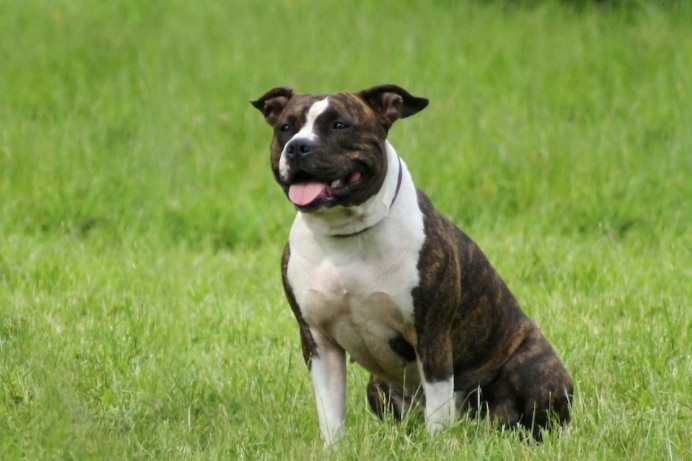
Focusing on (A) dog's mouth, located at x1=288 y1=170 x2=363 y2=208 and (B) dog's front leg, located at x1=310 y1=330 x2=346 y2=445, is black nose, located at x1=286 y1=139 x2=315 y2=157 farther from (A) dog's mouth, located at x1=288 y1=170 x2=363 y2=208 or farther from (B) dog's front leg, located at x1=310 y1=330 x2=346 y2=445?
(B) dog's front leg, located at x1=310 y1=330 x2=346 y2=445

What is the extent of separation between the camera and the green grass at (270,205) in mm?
5238

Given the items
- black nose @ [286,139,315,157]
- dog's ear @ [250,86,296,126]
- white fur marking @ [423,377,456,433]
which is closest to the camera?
black nose @ [286,139,315,157]

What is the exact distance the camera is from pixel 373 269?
4.93 meters

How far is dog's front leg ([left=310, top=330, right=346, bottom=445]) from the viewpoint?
5074 millimetres

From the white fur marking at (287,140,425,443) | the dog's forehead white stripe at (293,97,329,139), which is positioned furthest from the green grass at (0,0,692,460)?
the dog's forehead white stripe at (293,97,329,139)

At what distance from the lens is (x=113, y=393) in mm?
5672

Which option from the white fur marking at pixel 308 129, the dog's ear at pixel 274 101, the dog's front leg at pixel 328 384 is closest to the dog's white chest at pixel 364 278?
the dog's front leg at pixel 328 384

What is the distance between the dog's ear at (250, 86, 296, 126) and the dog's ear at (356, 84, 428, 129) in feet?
1.05

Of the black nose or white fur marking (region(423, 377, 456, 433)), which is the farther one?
white fur marking (region(423, 377, 456, 433))

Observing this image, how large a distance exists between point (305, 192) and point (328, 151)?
0.18m

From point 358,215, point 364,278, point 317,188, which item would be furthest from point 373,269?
point 317,188

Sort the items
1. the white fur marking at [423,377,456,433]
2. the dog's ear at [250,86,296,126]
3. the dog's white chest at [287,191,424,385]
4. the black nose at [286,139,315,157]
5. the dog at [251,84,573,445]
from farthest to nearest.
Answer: the dog's ear at [250,86,296,126], the white fur marking at [423,377,456,433], the dog's white chest at [287,191,424,385], the dog at [251,84,573,445], the black nose at [286,139,315,157]

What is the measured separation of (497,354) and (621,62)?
7.10m

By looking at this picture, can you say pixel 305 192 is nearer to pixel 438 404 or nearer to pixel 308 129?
pixel 308 129
